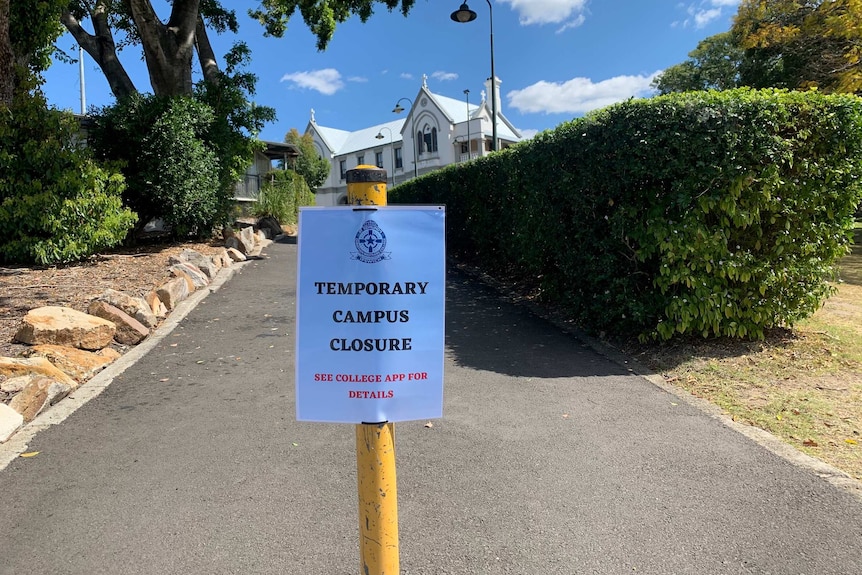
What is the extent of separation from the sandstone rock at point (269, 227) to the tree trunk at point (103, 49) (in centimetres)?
633

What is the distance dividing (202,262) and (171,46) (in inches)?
267

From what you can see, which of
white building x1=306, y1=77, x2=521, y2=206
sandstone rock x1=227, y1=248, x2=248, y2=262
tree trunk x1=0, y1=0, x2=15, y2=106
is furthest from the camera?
white building x1=306, y1=77, x2=521, y2=206

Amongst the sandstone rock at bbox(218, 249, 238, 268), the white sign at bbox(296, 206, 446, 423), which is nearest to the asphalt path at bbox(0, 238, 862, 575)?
the white sign at bbox(296, 206, 446, 423)

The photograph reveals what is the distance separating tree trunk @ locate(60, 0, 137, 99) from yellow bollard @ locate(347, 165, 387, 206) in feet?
48.6

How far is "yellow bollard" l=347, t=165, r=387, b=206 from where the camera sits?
6.30 ft

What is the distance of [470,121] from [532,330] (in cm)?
4246

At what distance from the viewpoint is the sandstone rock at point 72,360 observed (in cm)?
518

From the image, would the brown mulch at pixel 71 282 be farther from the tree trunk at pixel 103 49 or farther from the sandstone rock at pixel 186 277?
the tree trunk at pixel 103 49

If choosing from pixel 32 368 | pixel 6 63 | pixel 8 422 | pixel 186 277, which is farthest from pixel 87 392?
pixel 6 63

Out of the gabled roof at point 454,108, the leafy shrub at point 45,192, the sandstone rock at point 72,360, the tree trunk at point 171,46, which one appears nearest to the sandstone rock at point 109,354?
the sandstone rock at point 72,360

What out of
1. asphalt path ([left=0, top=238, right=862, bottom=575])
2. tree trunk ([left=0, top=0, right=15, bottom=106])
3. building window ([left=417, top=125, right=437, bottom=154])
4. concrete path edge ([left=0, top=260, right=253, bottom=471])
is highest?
building window ([left=417, top=125, right=437, bottom=154])

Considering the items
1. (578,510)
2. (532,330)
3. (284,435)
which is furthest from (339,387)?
(532,330)

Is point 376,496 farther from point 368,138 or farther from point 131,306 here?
point 368,138

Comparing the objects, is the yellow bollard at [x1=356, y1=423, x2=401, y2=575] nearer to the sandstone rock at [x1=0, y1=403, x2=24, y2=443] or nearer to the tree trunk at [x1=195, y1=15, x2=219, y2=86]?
the sandstone rock at [x1=0, y1=403, x2=24, y2=443]
